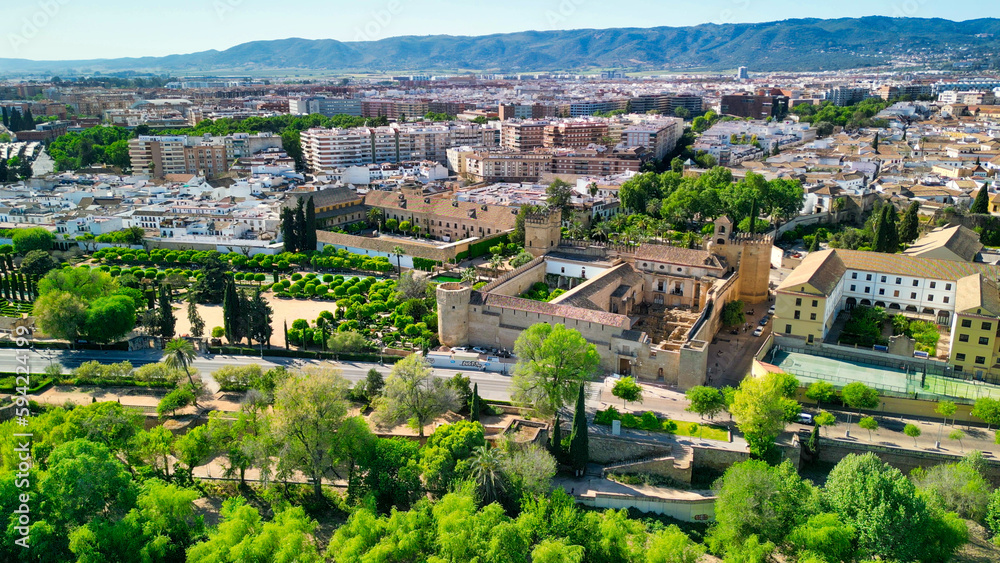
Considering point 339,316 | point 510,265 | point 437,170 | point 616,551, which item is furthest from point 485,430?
point 437,170

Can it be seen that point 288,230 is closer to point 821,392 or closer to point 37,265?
point 37,265

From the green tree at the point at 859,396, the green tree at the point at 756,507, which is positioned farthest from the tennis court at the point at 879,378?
the green tree at the point at 756,507

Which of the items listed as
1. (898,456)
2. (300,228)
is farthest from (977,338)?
(300,228)

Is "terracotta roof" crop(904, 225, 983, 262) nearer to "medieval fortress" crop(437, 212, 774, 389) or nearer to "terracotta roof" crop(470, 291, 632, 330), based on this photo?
"medieval fortress" crop(437, 212, 774, 389)

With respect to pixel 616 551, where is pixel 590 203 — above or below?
above

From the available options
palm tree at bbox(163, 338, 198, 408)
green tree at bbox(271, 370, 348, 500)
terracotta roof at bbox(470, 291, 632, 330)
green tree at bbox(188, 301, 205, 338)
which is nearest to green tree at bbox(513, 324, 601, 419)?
terracotta roof at bbox(470, 291, 632, 330)

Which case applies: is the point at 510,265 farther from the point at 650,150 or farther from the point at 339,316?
the point at 650,150
